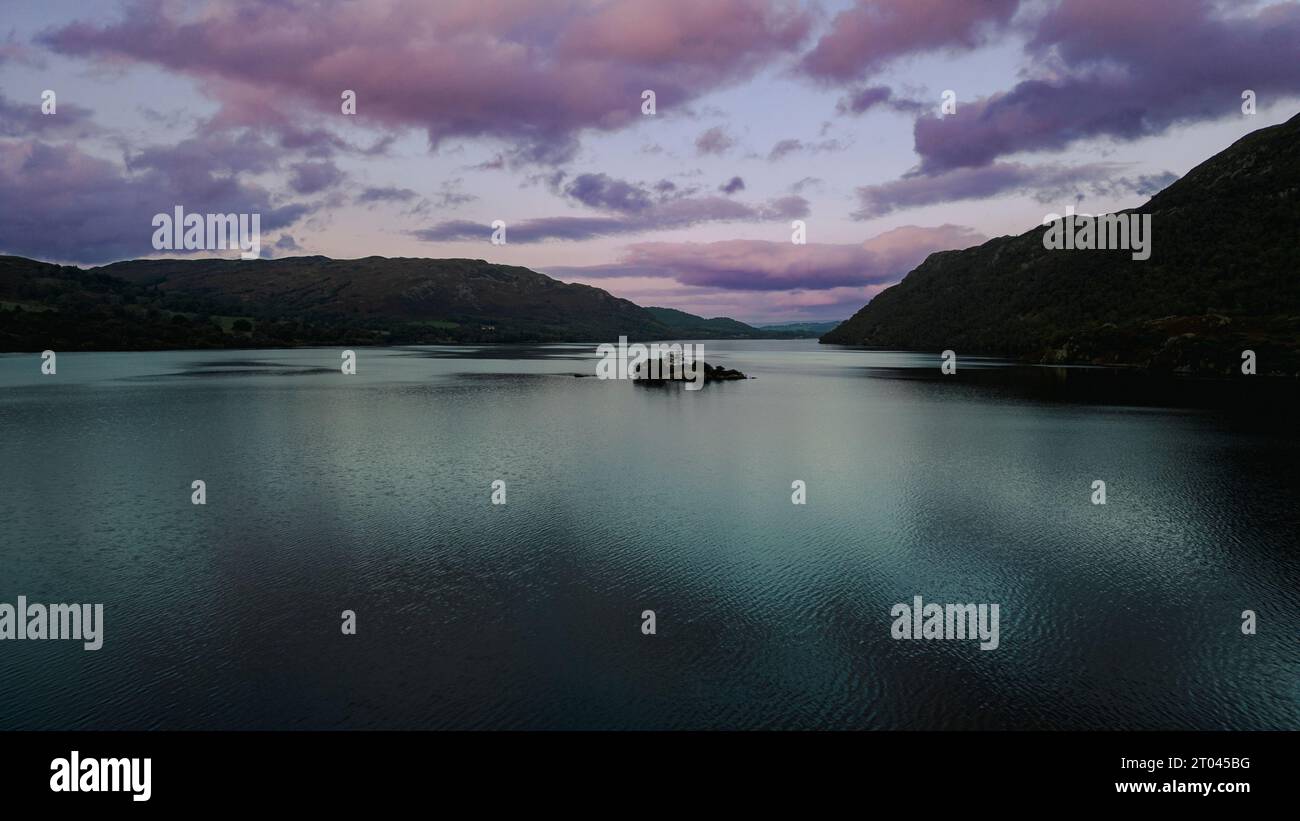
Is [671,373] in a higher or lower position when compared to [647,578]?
higher

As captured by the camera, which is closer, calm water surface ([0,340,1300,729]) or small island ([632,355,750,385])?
calm water surface ([0,340,1300,729])

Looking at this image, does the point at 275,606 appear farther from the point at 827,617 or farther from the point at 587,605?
the point at 827,617

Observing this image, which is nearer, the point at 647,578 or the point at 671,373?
the point at 647,578

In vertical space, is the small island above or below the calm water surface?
above

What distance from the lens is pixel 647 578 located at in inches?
1018

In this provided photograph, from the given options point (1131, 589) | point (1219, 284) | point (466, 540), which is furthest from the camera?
point (1219, 284)

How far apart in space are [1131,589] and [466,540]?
25.9 metres

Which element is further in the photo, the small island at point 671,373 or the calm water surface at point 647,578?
the small island at point 671,373

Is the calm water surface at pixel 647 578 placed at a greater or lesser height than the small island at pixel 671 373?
lesser

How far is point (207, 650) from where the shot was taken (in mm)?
19609

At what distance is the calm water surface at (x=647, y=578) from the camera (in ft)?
56.6

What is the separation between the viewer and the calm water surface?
17250mm
